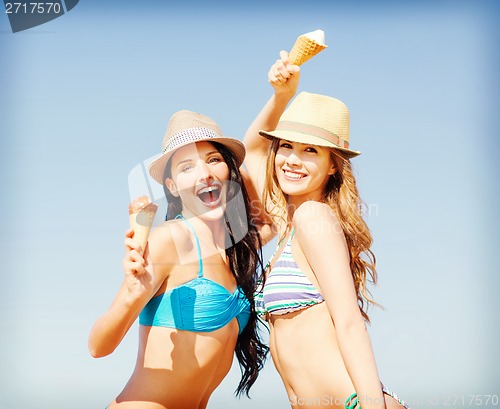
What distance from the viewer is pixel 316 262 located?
4496 mm

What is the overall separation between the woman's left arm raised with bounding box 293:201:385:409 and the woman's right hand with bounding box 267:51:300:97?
1228mm

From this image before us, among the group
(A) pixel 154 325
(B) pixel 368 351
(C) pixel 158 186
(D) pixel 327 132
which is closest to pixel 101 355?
(A) pixel 154 325

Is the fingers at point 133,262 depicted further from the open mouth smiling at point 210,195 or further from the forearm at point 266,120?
the forearm at point 266,120

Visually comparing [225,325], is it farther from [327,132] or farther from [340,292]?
[327,132]

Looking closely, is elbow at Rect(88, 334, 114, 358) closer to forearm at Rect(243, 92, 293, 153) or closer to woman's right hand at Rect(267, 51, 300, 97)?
forearm at Rect(243, 92, 293, 153)

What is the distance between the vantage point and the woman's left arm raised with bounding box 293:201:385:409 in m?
4.14

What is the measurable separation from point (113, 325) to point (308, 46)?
8.21ft

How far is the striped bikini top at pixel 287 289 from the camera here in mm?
4605

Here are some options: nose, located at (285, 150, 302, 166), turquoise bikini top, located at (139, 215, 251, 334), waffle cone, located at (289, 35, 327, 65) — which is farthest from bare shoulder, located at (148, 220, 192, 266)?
waffle cone, located at (289, 35, 327, 65)

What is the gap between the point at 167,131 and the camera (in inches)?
225

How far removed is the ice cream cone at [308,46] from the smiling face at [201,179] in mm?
1011

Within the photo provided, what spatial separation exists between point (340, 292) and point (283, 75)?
1.95 metres

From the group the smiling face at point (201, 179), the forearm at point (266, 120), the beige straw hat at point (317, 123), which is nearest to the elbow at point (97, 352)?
the smiling face at point (201, 179)

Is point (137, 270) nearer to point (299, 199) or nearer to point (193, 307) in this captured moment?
point (193, 307)
